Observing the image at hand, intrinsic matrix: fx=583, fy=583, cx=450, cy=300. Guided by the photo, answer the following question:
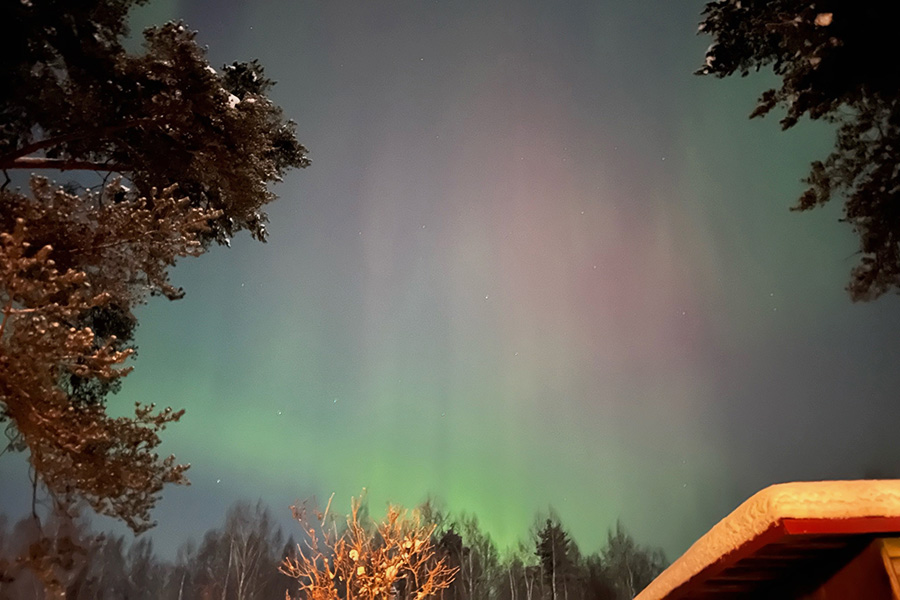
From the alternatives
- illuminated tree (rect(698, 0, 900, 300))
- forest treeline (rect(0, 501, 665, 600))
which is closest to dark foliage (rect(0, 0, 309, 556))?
illuminated tree (rect(698, 0, 900, 300))

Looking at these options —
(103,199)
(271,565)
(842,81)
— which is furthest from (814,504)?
(271,565)

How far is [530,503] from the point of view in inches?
902

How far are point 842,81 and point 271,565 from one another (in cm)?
1628

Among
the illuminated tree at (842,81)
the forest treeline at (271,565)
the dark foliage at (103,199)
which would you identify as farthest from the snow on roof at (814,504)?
the forest treeline at (271,565)

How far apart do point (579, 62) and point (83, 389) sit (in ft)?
65.1

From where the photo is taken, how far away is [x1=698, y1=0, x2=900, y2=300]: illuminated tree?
6.17 m

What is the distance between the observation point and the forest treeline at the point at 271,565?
14133 mm

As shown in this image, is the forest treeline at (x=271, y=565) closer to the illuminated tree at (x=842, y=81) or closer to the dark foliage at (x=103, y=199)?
the dark foliage at (x=103, y=199)

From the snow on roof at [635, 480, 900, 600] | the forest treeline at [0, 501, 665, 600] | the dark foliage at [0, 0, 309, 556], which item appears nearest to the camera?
the snow on roof at [635, 480, 900, 600]

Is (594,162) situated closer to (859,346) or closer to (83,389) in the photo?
(859,346)

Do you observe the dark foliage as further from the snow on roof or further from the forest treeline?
the forest treeline

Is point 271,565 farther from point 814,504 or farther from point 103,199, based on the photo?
point 814,504

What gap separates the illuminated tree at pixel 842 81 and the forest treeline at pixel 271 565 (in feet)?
35.4

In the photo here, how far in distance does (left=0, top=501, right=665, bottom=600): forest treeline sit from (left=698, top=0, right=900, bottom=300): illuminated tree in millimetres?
10789
